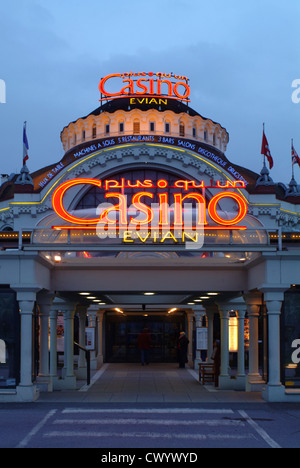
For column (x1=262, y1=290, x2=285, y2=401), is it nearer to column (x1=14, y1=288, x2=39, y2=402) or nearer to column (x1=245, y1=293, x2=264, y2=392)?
column (x1=245, y1=293, x2=264, y2=392)

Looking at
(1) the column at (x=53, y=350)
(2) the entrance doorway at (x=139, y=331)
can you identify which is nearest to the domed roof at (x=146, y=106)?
(2) the entrance doorway at (x=139, y=331)

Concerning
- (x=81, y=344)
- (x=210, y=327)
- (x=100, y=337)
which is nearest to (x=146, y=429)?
(x=210, y=327)

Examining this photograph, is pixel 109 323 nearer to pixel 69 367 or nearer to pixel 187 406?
pixel 69 367

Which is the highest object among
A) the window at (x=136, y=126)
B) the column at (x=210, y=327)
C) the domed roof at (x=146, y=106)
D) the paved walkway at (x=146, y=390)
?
the domed roof at (x=146, y=106)

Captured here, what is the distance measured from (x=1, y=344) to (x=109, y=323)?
814 inches

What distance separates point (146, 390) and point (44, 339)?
4013mm

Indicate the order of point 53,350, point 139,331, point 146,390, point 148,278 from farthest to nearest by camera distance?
point 139,331 → point 53,350 → point 146,390 → point 148,278

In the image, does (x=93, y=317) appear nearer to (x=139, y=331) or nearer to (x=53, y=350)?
(x=139, y=331)

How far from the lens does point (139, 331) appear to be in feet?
136

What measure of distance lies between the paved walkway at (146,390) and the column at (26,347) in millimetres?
1001

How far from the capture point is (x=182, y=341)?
1435 inches

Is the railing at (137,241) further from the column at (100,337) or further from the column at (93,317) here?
the column at (100,337)

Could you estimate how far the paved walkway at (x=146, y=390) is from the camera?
21.9 m

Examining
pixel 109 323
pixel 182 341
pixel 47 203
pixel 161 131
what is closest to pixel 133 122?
pixel 161 131
